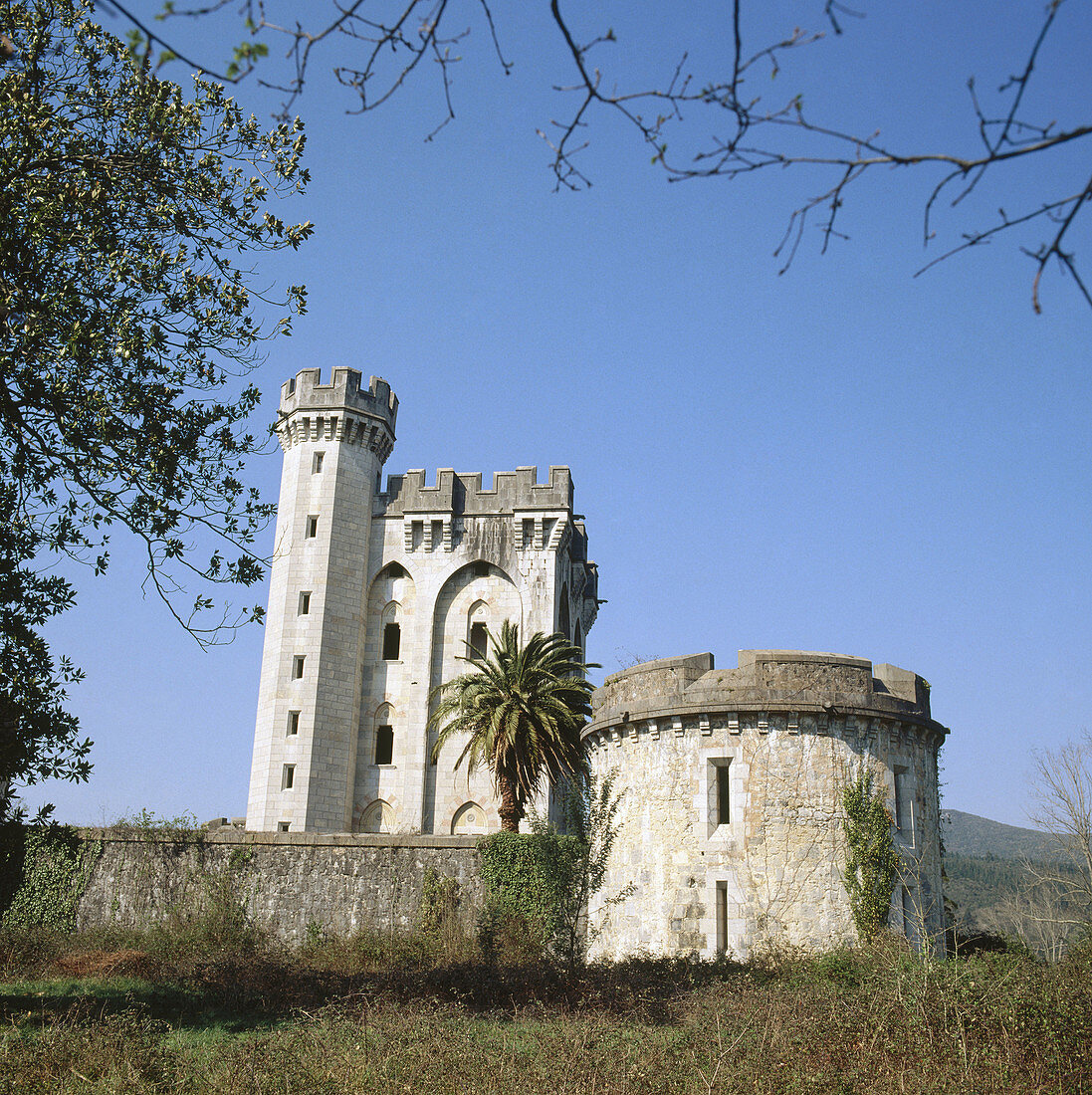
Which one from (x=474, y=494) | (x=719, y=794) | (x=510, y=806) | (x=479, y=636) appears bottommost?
(x=719, y=794)

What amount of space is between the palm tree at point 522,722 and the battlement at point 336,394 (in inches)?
566

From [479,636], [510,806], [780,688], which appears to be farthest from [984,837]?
[780,688]

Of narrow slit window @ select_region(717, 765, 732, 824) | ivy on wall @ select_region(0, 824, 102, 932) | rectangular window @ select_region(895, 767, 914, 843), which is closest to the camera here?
narrow slit window @ select_region(717, 765, 732, 824)

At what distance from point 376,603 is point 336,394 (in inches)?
316

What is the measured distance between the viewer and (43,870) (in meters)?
27.6

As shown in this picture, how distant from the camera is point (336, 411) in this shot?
40.4 meters

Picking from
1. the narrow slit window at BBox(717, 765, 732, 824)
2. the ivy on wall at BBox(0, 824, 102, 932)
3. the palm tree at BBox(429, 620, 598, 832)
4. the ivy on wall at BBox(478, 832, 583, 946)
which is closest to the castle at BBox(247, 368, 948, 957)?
the narrow slit window at BBox(717, 765, 732, 824)

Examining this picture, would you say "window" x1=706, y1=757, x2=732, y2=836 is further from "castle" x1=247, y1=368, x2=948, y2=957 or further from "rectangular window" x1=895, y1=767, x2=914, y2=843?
"rectangular window" x1=895, y1=767, x2=914, y2=843

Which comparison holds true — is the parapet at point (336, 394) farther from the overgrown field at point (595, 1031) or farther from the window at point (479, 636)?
the overgrown field at point (595, 1031)

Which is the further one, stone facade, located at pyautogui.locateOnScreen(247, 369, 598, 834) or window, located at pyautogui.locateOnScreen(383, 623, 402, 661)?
window, located at pyautogui.locateOnScreen(383, 623, 402, 661)

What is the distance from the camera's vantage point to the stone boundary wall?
2619 cm

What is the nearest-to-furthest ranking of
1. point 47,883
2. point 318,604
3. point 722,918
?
point 722,918 → point 47,883 → point 318,604

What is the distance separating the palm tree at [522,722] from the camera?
2888 cm

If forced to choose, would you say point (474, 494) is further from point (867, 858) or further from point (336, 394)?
point (867, 858)
